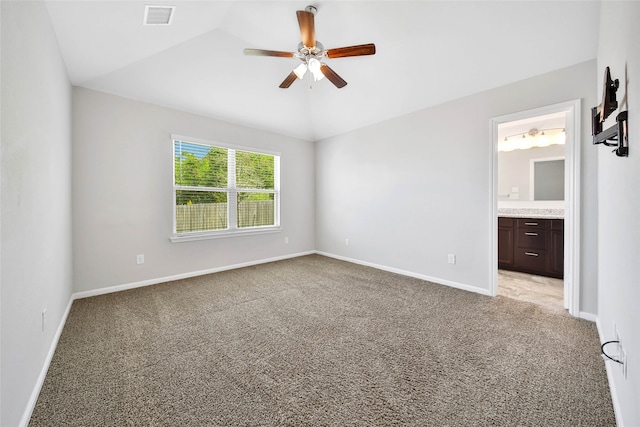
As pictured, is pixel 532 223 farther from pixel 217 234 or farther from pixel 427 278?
pixel 217 234

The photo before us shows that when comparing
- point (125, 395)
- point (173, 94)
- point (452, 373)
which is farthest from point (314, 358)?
point (173, 94)

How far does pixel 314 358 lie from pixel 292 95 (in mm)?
3733

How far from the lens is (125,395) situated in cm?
153

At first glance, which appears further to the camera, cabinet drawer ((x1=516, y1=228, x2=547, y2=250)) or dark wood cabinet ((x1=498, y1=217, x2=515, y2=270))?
dark wood cabinet ((x1=498, y1=217, x2=515, y2=270))

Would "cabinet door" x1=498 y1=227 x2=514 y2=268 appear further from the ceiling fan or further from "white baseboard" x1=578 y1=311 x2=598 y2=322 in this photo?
the ceiling fan

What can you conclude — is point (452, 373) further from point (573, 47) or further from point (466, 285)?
point (573, 47)

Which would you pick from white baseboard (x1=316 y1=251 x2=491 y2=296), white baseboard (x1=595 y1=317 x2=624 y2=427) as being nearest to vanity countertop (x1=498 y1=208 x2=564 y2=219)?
white baseboard (x1=316 y1=251 x2=491 y2=296)

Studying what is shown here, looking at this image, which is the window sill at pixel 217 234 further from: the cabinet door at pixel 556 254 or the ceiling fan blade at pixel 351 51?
the cabinet door at pixel 556 254

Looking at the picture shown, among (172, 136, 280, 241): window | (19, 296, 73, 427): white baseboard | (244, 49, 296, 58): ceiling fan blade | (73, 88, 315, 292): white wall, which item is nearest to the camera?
(19, 296, 73, 427): white baseboard

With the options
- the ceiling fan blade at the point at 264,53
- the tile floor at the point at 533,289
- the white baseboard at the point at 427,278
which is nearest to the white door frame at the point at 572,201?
the tile floor at the point at 533,289

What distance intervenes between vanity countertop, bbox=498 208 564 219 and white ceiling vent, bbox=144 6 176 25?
4902 millimetres

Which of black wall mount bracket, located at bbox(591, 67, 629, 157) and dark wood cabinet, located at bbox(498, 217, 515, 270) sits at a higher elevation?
black wall mount bracket, located at bbox(591, 67, 629, 157)

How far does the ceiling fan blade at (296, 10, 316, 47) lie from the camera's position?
7.06 ft

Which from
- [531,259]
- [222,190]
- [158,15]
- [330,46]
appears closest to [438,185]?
[531,259]
